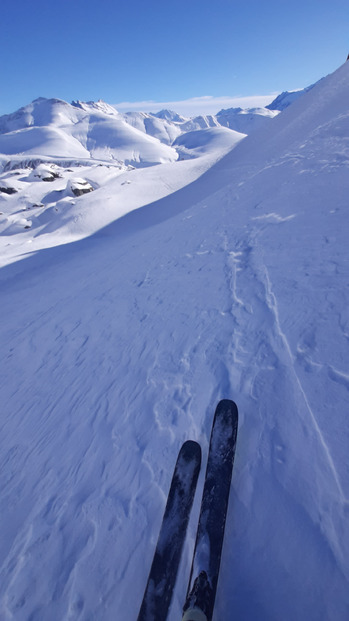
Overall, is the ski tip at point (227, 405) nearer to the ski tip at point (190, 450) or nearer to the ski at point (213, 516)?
the ski at point (213, 516)

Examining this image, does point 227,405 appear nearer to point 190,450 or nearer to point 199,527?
point 190,450

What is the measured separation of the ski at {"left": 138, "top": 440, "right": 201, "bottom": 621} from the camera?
215cm

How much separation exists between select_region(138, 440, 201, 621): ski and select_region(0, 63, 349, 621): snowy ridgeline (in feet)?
0.30

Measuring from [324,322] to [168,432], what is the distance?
2.58 m

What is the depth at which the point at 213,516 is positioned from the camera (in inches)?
95.8

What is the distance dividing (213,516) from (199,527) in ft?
0.50

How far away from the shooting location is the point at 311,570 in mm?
2057

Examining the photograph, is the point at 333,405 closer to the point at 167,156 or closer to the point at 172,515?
the point at 172,515

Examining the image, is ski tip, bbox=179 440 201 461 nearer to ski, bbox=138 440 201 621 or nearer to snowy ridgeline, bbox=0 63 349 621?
ski, bbox=138 440 201 621

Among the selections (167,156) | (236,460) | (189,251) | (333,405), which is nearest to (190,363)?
(236,460)

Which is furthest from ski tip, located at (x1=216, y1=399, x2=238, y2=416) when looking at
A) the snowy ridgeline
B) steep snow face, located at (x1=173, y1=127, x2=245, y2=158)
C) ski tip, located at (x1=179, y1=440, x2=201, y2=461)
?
steep snow face, located at (x1=173, y1=127, x2=245, y2=158)

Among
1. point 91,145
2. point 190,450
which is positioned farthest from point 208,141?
point 190,450

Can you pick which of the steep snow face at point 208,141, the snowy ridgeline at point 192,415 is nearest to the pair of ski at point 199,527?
the snowy ridgeline at point 192,415

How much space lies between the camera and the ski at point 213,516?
204cm
